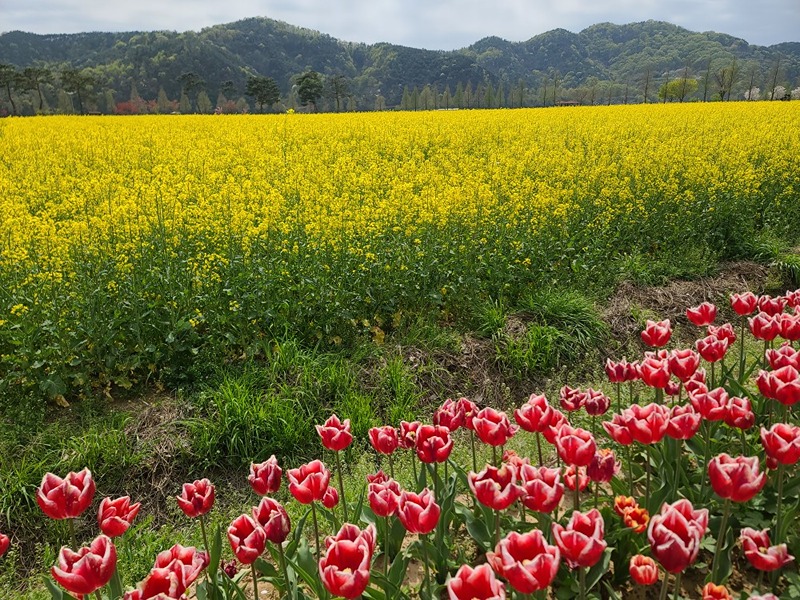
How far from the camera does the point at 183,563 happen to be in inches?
64.9

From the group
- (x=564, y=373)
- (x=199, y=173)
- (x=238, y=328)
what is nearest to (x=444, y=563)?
(x=238, y=328)

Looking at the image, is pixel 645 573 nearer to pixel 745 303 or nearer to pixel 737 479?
pixel 737 479

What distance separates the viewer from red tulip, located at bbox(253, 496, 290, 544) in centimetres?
171

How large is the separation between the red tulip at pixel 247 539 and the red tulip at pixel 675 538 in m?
1.03

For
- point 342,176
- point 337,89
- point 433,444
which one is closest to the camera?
point 433,444

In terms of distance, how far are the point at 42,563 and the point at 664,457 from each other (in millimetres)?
3383

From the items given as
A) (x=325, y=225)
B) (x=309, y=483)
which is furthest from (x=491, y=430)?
(x=325, y=225)

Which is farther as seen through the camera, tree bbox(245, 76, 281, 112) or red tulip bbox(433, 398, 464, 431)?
tree bbox(245, 76, 281, 112)

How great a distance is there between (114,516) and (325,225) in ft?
14.2

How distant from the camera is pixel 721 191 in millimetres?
8219

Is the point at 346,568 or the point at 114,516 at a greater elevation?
the point at 346,568

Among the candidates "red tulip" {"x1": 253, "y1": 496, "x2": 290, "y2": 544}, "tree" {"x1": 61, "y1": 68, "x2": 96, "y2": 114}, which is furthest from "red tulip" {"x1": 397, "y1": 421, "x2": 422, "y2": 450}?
"tree" {"x1": 61, "y1": 68, "x2": 96, "y2": 114}

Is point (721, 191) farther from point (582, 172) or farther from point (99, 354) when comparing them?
point (99, 354)

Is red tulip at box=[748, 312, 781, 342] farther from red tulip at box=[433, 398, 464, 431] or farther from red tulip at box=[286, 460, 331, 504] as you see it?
red tulip at box=[286, 460, 331, 504]
